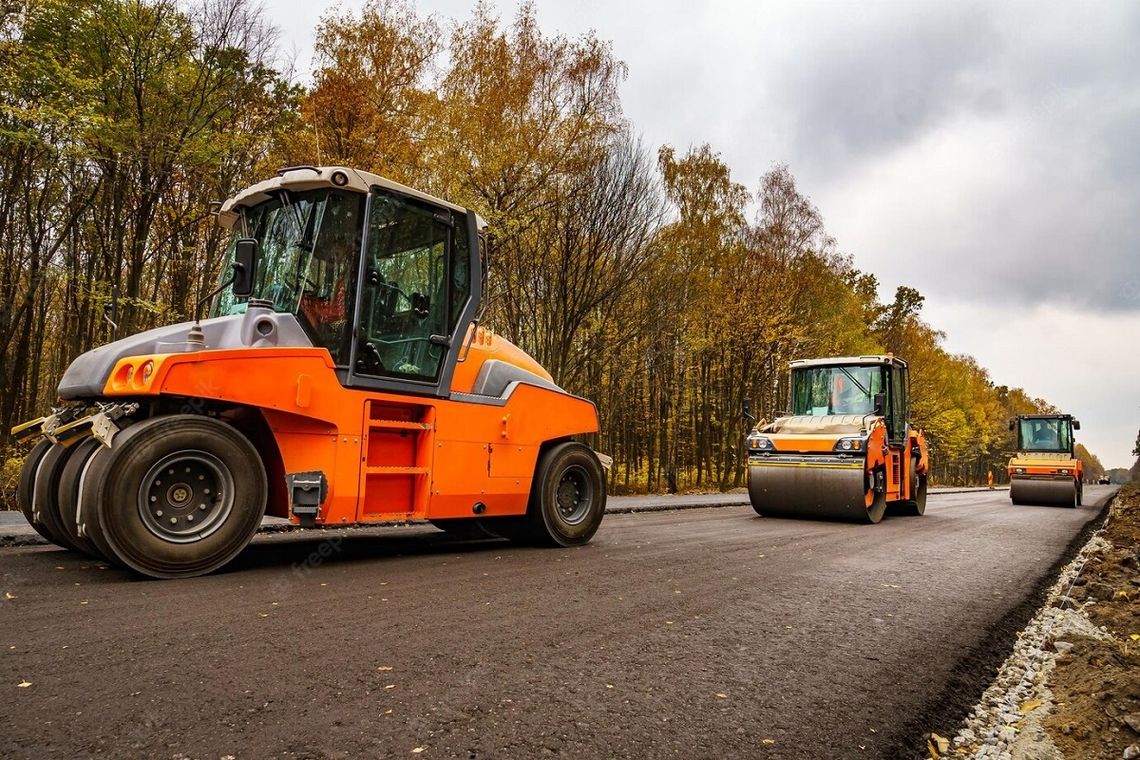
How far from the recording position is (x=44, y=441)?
575 cm

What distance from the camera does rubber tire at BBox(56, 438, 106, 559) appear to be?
191 inches

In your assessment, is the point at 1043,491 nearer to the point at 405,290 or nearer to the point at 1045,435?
the point at 1045,435

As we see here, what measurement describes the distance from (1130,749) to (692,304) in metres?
19.8

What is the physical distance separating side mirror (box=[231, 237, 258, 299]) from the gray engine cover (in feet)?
0.56

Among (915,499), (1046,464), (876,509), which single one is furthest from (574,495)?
(1046,464)

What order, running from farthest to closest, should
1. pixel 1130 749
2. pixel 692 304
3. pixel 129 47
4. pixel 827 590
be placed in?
1. pixel 692 304
2. pixel 129 47
3. pixel 827 590
4. pixel 1130 749

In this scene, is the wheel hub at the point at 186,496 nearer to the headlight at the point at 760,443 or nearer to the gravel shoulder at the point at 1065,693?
the gravel shoulder at the point at 1065,693

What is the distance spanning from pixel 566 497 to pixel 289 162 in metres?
11.2

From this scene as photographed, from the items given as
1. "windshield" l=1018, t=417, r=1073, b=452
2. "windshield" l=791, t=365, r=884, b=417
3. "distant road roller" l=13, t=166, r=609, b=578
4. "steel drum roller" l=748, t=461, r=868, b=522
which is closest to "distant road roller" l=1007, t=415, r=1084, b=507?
"windshield" l=1018, t=417, r=1073, b=452

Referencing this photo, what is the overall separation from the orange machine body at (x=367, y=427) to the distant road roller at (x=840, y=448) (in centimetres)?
620

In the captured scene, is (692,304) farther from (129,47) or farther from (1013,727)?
(1013,727)

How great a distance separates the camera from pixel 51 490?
532cm

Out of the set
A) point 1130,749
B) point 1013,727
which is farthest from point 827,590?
point 1130,749

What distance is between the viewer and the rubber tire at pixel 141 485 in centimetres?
441
